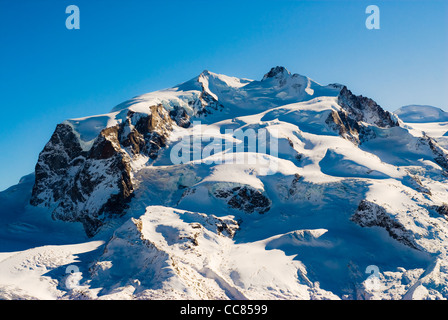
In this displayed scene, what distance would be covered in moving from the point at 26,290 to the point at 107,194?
112ft

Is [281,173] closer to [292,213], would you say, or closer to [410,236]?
[292,213]

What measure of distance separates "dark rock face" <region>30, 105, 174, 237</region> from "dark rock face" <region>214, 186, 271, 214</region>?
71.2ft

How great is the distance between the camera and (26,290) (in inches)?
2045

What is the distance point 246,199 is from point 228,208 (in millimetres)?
4108

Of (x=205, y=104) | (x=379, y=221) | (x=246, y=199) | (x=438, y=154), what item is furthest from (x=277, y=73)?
(x=379, y=221)

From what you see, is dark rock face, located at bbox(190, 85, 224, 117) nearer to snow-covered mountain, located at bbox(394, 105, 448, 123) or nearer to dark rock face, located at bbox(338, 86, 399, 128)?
dark rock face, located at bbox(338, 86, 399, 128)

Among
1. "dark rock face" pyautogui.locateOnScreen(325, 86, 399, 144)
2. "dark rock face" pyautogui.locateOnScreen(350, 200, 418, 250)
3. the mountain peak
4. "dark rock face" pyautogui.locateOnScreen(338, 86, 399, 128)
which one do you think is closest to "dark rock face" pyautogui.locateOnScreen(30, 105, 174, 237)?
"dark rock face" pyautogui.locateOnScreen(350, 200, 418, 250)

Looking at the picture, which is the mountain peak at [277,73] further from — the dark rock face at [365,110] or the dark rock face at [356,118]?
the dark rock face at [365,110]

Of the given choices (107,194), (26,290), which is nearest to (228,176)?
(107,194)

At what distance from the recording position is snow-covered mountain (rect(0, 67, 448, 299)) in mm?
54500

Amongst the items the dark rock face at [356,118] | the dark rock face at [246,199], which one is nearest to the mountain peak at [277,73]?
the dark rock face at [356,118]

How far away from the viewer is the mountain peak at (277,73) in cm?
16409

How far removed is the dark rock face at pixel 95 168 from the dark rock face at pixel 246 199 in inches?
855
